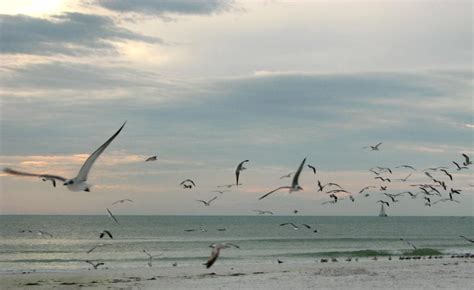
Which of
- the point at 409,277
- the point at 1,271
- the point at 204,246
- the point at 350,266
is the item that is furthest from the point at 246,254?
the point at 409,277

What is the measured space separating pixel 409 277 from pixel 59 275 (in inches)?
795

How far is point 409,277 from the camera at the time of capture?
35.1 meters

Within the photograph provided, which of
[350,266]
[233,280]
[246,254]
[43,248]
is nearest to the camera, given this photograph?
[233,280]

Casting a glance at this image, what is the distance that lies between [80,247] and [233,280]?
41163mm

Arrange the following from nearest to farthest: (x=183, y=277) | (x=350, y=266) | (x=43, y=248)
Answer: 1. (x=183, y=277)
2. (x=350, y=266)
3. (x=43, y=248)

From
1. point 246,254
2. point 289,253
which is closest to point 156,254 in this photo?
point 246,254

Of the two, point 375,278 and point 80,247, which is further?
point 80,247

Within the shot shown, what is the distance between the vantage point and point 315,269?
4144cm

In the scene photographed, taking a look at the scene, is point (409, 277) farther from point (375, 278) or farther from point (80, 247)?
point (80, 247)

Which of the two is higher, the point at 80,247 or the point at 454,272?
the point at 454,272

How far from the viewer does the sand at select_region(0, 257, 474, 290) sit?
105 ft

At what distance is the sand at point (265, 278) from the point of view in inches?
1265

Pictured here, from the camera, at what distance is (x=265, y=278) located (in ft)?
116

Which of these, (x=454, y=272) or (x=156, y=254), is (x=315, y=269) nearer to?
(x=454, y=272)
